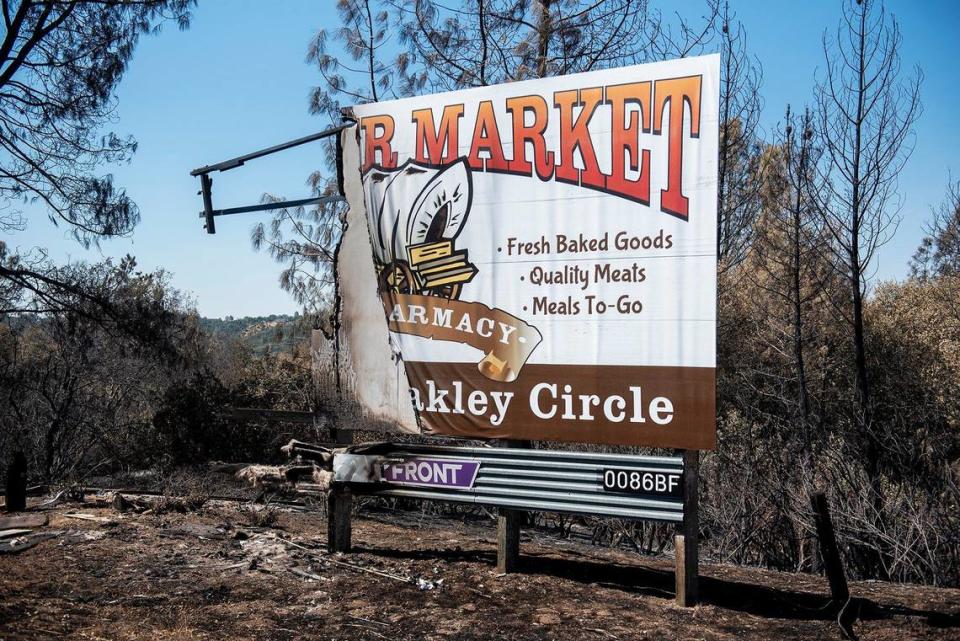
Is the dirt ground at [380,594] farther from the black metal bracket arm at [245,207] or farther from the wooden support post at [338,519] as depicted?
the black metal bracket arm at [245,207]

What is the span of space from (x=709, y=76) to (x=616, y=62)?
11278 millimetres

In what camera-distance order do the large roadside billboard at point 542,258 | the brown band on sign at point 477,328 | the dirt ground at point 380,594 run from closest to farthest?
→ the dirt ground at point 380,594
the large roadside billboard at point 542,258
the brown band on sign at point 477,328

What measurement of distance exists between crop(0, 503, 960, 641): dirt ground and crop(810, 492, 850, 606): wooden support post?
0.29m

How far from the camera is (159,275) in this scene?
34.1 metres

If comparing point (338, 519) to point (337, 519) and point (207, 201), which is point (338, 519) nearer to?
point (337, 519)

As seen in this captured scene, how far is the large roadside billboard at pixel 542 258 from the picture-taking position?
7199 millimetres

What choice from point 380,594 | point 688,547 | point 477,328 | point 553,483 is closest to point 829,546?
point 688,547

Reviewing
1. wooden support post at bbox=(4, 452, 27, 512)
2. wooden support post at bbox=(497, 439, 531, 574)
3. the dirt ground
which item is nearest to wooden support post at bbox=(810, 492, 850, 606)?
the dirt ground

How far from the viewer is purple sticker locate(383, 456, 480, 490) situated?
8031 millimetres

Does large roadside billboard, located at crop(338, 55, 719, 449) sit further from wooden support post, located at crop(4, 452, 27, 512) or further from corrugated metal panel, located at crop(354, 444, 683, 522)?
wooden support post, located at crop(4, 452, 27, 512)

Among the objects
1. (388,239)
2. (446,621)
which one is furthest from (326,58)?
(446,621)

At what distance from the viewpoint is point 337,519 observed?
28.6 ft

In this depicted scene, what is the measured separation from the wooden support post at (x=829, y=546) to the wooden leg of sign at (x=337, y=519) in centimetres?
491

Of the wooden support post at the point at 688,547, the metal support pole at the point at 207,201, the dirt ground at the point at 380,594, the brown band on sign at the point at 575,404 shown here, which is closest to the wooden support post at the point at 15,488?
the dirt ground at the point at 380,594
